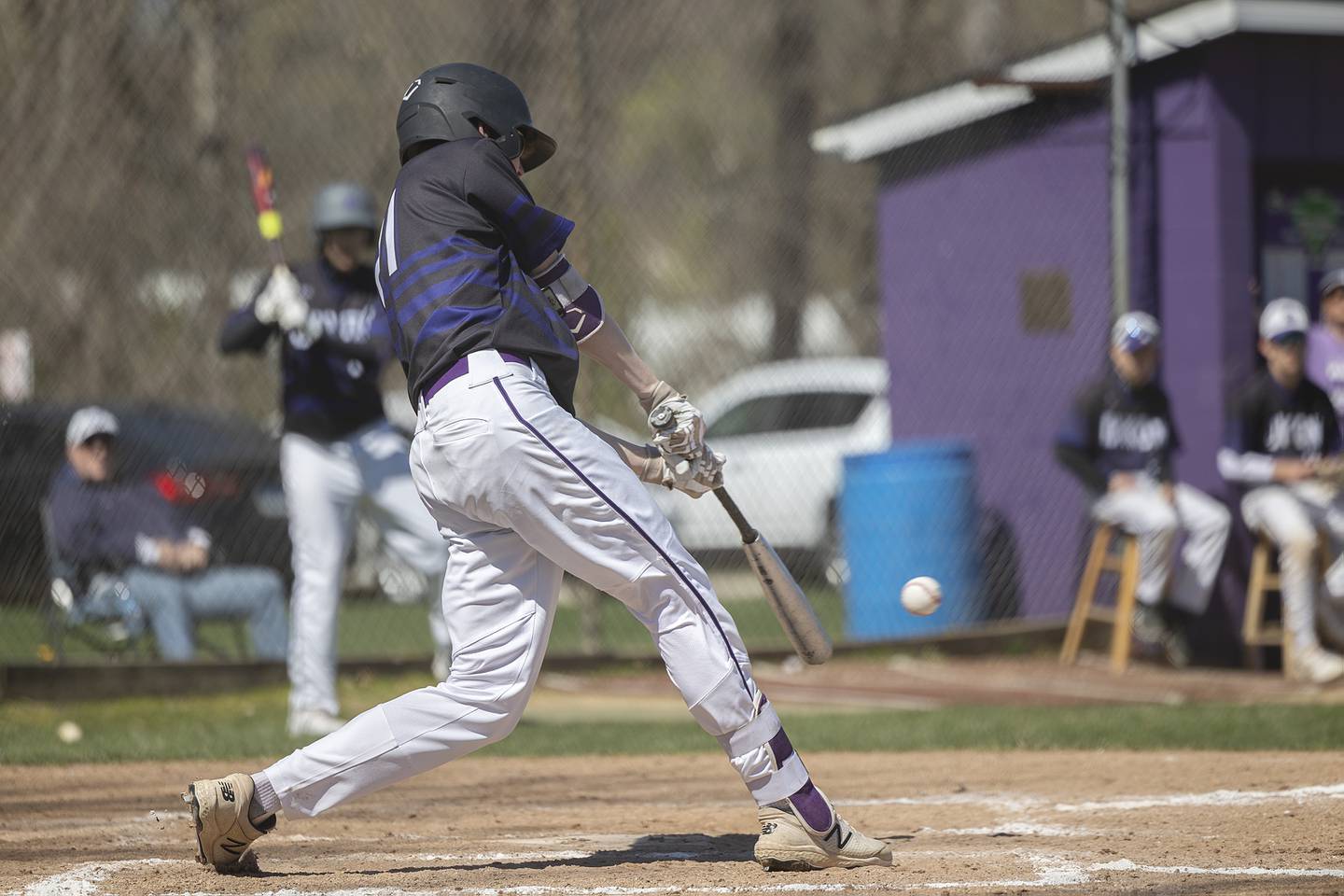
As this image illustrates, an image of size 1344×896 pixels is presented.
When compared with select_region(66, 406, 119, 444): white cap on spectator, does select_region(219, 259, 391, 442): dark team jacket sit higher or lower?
higher

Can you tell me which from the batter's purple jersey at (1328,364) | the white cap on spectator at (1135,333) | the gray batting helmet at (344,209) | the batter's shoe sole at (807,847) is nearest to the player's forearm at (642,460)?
the batter's shoe sole at (807,847)

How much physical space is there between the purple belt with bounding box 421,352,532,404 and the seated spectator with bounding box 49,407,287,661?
470cm

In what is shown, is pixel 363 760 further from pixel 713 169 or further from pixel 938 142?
pixel 713 169

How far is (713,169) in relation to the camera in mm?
15195

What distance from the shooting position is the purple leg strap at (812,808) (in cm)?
396

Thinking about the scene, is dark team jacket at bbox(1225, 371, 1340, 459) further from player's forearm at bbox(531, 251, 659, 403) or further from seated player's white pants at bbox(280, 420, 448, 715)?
player's forearm at bbox(531, 251, 659, 403)

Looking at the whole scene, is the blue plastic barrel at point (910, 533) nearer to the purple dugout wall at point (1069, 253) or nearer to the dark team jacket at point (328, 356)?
the purple dugout wall at point (1069, 253)

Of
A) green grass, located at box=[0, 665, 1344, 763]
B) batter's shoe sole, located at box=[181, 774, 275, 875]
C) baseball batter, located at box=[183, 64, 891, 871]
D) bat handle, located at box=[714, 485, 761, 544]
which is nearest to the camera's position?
baseball batter, located at box=[183, 64, 891, 871]

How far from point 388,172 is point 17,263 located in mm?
2521

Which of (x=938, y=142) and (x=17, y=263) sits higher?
(x=938, y=142)

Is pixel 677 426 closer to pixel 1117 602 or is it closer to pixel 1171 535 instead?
pixel 1171 535

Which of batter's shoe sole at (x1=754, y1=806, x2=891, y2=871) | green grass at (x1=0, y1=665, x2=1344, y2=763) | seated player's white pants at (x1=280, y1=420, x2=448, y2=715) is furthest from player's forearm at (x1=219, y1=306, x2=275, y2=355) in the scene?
batter's shoe sole at (x1=754, y1=806, x2=891, y2=871)

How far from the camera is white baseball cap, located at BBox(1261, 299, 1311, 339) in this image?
875 cm

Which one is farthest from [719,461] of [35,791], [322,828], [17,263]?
[17,263]
